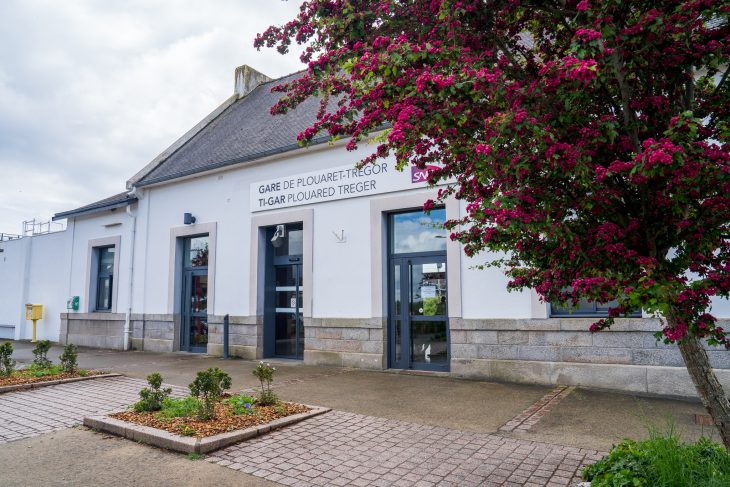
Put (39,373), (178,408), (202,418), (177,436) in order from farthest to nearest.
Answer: (39,373) → (178,408) → (202,418) → (177,436)

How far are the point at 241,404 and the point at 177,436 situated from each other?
111 cm

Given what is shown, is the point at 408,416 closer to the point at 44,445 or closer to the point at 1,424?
the point at 44,445

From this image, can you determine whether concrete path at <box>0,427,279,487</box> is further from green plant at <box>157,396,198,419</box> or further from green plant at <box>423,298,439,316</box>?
green plant at <box>423,298,439,316</box>

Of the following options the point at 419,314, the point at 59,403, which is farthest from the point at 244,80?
the point at 59,403

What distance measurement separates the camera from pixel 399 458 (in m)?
Answer: 4.43

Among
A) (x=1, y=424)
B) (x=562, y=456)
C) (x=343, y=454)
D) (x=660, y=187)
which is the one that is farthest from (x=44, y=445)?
(x=660, y=187)

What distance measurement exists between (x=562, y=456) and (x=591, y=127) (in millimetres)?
2927

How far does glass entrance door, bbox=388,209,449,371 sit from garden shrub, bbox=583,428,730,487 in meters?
5.33

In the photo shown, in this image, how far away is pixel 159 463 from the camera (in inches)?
173

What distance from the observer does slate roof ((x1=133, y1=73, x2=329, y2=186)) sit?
39.0 feet

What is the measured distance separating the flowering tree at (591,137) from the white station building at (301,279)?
269 cm

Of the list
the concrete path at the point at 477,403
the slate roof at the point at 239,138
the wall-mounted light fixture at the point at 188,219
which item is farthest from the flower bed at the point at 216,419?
the wall-mounted light fixture at the point at 188,219

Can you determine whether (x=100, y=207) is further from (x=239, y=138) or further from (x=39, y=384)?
(x=39, y=384)

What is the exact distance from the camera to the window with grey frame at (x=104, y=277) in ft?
49.5
